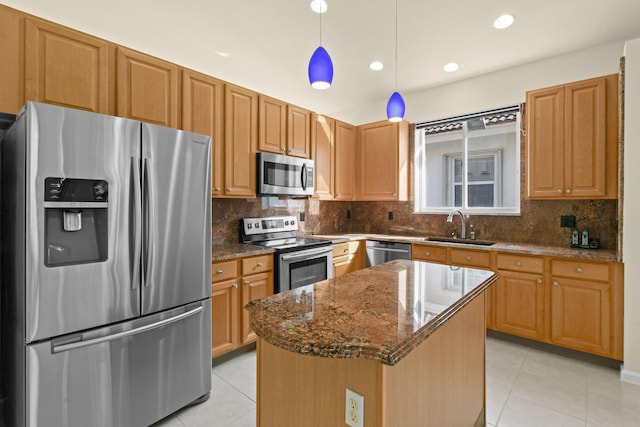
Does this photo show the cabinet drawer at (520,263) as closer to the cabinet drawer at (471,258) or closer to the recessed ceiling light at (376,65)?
the cabinet drawer at (471,258)

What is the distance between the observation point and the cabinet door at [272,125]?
3152mm

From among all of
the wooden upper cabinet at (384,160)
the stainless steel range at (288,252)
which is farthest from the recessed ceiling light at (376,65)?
the stainless steel range at (288,252)

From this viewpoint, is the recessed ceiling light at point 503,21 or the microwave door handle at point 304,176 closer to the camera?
the recessed ceiling light at point 503,21

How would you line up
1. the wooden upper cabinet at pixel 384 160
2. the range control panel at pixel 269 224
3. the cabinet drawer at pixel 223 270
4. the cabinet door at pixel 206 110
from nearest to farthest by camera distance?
the cabinet drawer at pixel 223 270, the cabinet door at pixel 206 110, the range control panel at pixel 269 224, the wooden upper cabinet at pixel 384 160

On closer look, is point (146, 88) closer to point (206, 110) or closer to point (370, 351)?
point (206, 110)

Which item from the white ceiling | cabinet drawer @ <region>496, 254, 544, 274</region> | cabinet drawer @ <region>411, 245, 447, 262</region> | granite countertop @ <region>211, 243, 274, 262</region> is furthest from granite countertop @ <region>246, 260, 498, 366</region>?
the white ceiling

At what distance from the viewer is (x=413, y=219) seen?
169 inches

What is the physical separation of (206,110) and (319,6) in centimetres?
121

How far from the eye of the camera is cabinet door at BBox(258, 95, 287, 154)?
3.15 metres

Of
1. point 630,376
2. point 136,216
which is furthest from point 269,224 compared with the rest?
point 630,376

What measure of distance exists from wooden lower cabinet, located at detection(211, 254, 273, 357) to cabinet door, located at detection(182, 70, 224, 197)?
0.69m

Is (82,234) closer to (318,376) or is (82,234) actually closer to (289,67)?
(318,376)

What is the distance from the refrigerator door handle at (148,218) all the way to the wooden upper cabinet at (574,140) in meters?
3.25

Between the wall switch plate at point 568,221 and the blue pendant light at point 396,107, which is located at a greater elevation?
the blue pendant light at point 396,107
